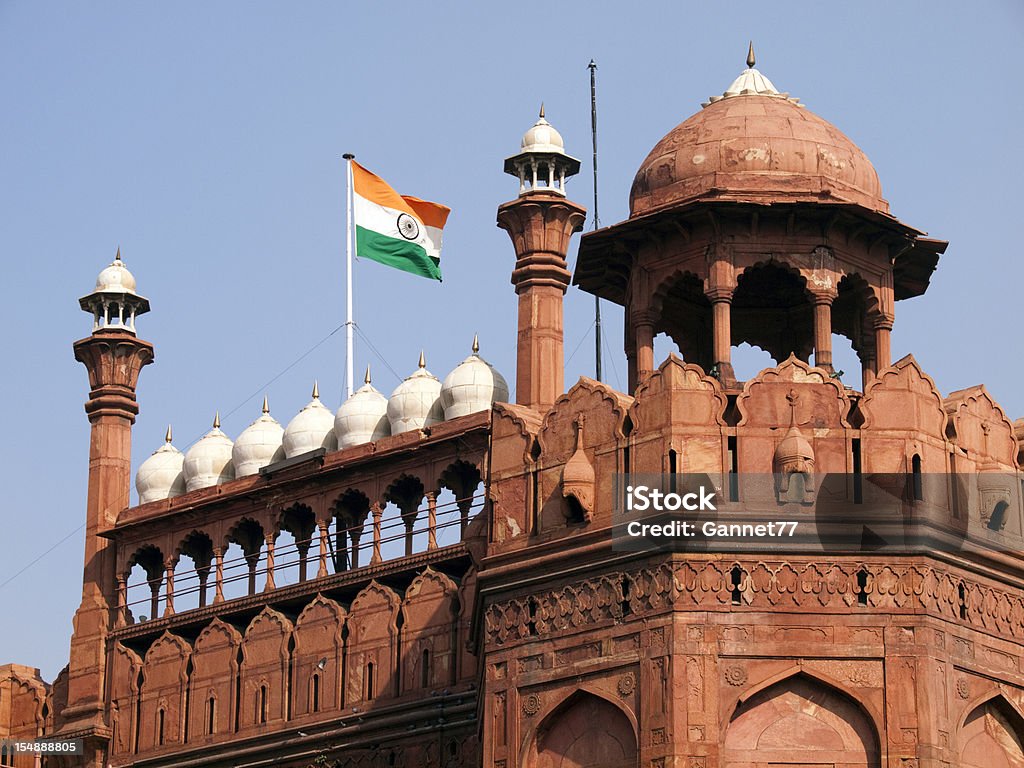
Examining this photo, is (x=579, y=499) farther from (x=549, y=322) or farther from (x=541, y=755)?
→ (x=549, y=322)

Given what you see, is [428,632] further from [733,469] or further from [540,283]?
[733,469]

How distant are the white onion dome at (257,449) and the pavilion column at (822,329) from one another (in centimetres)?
940

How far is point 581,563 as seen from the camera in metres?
26.3

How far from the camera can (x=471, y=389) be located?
3400 centimetres

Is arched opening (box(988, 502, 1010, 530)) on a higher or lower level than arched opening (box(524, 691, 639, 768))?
higher

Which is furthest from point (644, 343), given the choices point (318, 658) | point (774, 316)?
point (318, 658)

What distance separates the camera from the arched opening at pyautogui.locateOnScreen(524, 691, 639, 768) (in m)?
25.6

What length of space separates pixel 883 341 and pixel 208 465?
10.7 m

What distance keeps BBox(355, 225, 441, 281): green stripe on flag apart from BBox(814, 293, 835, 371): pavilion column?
9311mm

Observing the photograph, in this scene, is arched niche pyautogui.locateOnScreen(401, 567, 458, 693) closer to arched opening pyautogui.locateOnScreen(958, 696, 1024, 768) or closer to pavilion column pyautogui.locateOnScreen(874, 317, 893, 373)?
pavilion column pyautogui.locateOnScreen(874, 317, 893, 373)

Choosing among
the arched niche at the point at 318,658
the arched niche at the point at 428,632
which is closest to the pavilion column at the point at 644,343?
the arched niche at the point at 428,632

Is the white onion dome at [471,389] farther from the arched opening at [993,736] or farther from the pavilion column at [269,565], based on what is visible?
the arched opening at [993,736]

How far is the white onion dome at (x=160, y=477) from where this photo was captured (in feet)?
123
